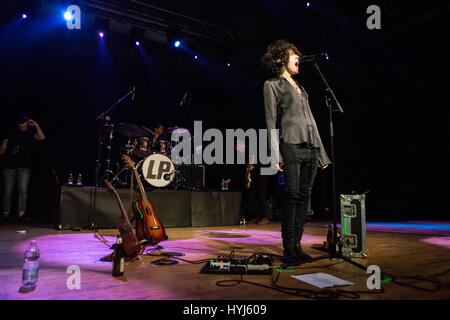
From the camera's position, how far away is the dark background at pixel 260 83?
23.7 ft

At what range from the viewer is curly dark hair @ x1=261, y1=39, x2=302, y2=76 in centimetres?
259

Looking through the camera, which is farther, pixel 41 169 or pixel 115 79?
pixel 115 79

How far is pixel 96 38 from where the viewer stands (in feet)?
27.3

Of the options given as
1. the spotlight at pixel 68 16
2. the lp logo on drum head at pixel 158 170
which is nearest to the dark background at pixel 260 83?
the spotlight at pixel 68 16

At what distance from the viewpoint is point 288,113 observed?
2.48m

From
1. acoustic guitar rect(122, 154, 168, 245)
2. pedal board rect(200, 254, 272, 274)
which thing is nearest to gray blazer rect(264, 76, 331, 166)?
pedal board rect(200, 254, 272, 274)

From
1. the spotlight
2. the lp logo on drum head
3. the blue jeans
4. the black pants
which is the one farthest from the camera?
the spotlight

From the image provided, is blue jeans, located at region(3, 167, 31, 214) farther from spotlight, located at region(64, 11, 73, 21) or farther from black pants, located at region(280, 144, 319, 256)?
black pants, located at region(280, 144, 319, 256)

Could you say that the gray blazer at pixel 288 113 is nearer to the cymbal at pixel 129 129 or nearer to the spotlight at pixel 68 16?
the cymbal at pixel 129 129

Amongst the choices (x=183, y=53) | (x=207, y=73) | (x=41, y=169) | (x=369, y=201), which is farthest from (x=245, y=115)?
(x=41, y=169)

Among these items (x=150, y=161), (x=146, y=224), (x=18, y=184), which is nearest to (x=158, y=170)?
(x=150, y=161)

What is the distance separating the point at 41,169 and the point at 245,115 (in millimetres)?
6651

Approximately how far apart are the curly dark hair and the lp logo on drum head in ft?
12.0
